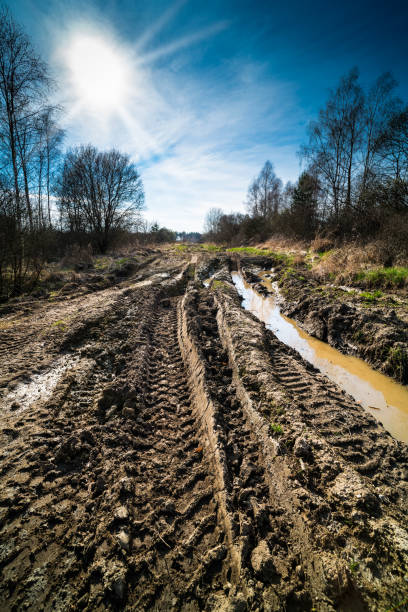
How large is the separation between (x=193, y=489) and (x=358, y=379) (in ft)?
13.0

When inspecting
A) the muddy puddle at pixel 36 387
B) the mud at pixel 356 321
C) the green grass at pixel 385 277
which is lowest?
the muddy puddle at pixel 36 387

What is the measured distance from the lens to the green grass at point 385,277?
7.31 m

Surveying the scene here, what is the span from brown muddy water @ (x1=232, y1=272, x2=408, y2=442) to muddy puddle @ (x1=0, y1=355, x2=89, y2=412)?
4.87 meters

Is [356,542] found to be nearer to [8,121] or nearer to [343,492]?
[343,492]

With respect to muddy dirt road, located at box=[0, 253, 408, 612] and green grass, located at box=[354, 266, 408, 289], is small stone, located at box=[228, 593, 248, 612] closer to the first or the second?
muddy dirt road, located at box=[0, 253, 408, 612]

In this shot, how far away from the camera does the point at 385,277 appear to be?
775 centimetres

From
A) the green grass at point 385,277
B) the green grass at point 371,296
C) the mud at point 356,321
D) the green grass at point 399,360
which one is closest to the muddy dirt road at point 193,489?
the green grass at point 399,360

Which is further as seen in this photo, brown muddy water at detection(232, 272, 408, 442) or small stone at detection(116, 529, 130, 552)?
brown muddy water at detection(232, 272, 408, 442)

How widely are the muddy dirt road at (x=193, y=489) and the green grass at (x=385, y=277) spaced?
529 centimetres

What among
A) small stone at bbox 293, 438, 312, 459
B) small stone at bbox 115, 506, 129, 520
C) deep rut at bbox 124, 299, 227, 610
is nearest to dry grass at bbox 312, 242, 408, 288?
small stone at bbox 293, 438, 312, 459

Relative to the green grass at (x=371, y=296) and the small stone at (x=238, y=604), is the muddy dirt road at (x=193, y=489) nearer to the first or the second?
the small stone at (x=238, y=604)

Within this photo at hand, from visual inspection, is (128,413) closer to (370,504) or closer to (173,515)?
(173,515)

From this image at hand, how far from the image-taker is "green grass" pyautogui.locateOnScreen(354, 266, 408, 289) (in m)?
7.31

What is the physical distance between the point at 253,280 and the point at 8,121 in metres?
12.1
